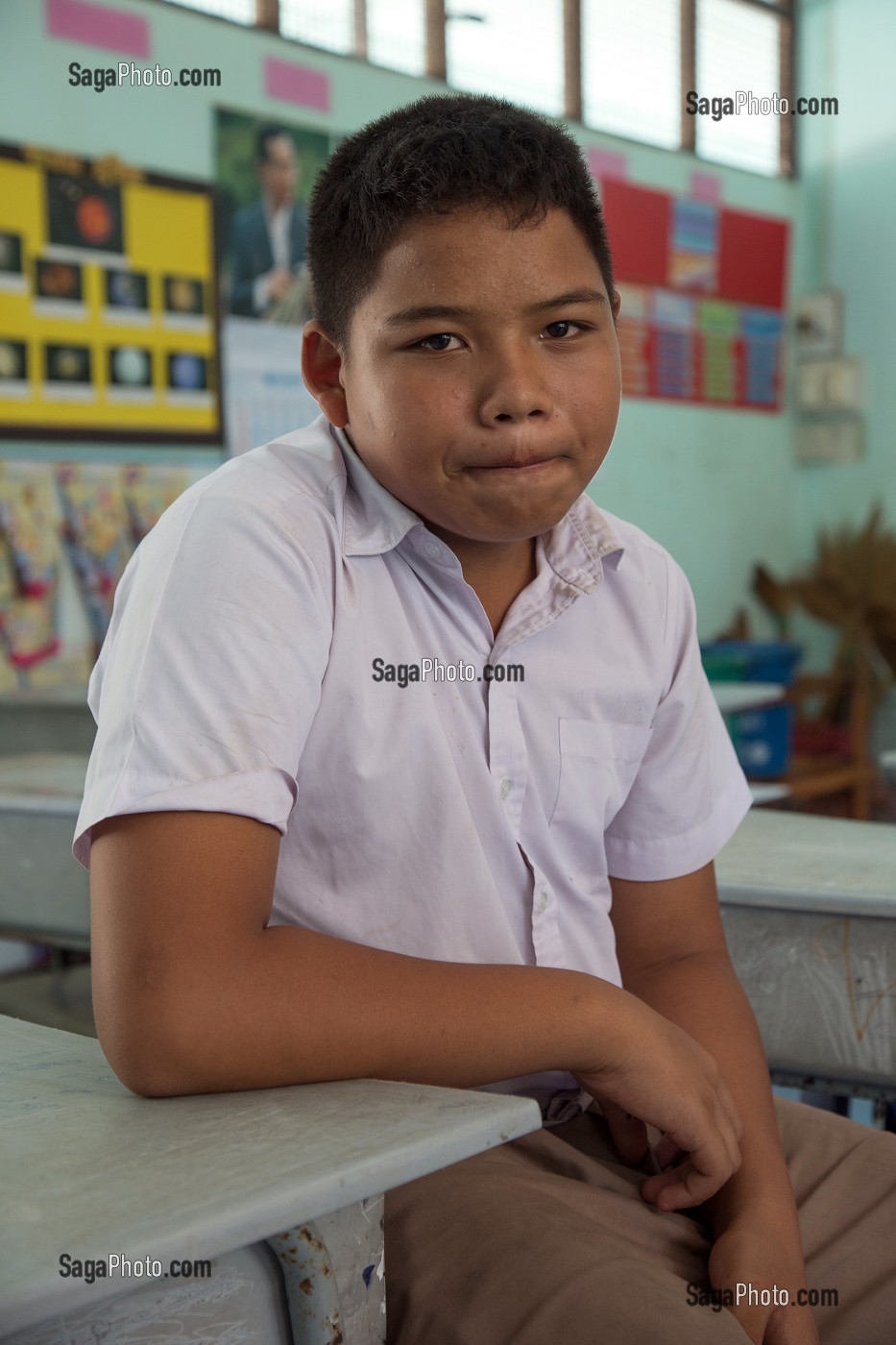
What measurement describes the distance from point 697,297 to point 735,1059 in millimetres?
5030

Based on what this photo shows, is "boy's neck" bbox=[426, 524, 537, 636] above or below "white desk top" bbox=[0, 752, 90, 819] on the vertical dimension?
above

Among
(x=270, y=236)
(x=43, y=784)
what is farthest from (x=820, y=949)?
(x=270, y=236)

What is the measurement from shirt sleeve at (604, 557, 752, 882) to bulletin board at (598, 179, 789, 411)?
4157 mm

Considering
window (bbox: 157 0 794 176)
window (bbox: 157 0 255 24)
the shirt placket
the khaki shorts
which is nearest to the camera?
the khaki shorts

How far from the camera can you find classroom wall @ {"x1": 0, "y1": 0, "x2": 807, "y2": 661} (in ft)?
11.4

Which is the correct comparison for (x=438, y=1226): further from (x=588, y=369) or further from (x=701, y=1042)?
(x=588, y=369)

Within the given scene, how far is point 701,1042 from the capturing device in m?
1.07

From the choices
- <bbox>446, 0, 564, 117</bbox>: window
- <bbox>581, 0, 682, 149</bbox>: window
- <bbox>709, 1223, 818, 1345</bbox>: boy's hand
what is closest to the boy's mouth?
<bbox>709, 1223, 818, 1345</bbox>: boy's hand

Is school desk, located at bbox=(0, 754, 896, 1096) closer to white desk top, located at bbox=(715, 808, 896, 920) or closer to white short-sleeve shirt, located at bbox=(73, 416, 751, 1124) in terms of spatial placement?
white desk top, located at bbox=(715, 808, 896, 920)

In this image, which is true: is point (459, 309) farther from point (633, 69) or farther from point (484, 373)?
point (633, 69)

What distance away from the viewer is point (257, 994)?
754 millimetres

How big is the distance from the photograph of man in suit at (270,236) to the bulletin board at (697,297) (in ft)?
4.81

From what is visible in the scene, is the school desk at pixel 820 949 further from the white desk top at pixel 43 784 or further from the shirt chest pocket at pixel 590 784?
the white desk top at pixel 43 784

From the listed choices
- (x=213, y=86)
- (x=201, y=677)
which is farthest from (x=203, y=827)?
(x=213, y=86)
